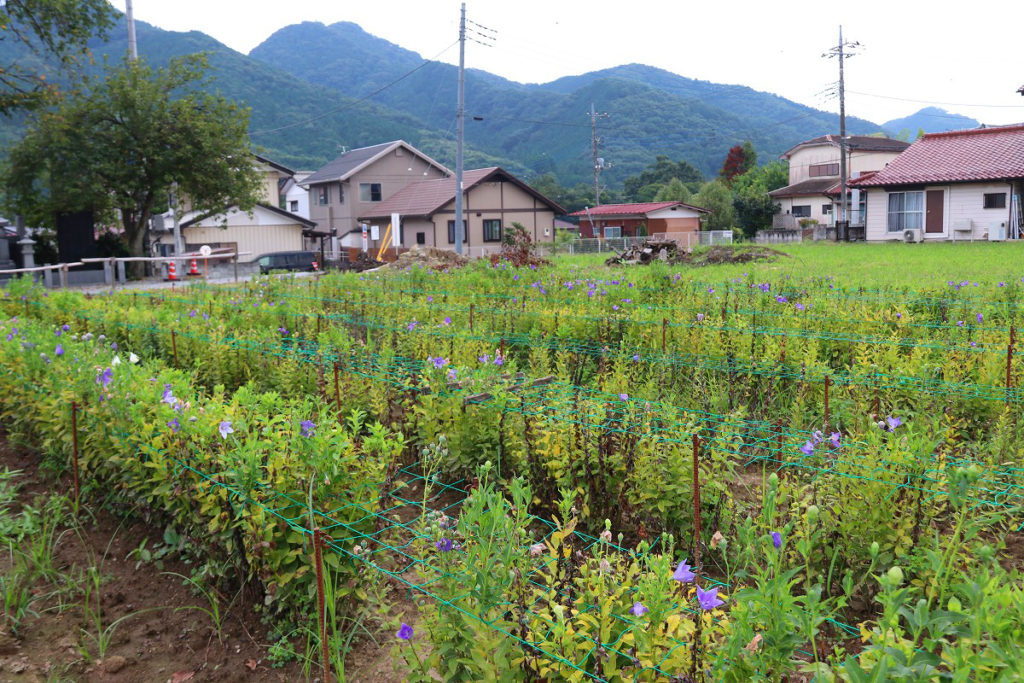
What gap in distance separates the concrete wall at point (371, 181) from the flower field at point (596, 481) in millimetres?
32678

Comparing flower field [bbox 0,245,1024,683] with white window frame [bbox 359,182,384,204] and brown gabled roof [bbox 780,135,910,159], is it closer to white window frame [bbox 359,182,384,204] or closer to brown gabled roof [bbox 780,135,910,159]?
white window frame [bbox 359,182,384,204]

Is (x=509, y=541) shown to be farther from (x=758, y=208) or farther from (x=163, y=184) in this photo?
(x=758, y=208)

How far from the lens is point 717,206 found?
41844 mm

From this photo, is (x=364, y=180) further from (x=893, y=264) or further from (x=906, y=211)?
(x=893, y=264)

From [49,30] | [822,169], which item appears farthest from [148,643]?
[822,169]

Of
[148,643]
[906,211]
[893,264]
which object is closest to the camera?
[148,643]

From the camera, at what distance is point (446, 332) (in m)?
6.63

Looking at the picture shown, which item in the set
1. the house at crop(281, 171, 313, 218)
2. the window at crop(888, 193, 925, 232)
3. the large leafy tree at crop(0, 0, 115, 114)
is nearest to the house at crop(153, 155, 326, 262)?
the house at crop(281, 171, 313, 218)

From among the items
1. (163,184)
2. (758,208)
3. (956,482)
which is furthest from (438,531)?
(758,208)

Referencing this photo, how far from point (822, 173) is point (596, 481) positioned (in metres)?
47.2

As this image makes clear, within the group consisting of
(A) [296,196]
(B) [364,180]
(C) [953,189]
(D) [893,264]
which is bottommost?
(D) [893,264]

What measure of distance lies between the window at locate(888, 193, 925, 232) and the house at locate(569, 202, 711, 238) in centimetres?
1331

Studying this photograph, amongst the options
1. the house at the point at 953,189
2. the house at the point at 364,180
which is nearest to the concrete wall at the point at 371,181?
the house at the point at 364,180

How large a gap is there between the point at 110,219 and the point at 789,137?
99288mm
